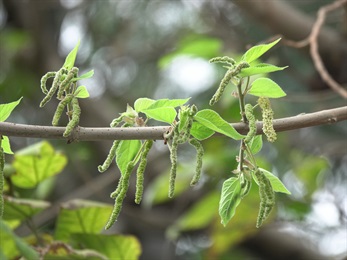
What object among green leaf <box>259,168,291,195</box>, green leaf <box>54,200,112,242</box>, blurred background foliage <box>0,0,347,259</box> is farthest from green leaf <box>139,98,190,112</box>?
blurred background foliage <box>0,0,347,259</box>

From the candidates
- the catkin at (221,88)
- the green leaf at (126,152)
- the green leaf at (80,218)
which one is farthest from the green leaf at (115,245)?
the catkin at (221,88)

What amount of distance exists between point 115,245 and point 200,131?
346 mm

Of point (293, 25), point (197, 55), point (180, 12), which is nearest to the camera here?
point (197, 55)

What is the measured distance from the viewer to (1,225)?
53 cm

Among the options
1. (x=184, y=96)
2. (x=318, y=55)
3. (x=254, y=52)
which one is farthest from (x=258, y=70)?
(x=184, y=96)

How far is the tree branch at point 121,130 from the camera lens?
0.49 meters

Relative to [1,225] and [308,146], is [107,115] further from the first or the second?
[1,225]

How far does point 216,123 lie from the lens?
1.68 ft

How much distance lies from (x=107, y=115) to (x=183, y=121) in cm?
114

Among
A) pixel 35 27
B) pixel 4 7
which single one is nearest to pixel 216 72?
pixel 35 27

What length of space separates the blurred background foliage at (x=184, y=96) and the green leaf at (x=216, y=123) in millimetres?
716

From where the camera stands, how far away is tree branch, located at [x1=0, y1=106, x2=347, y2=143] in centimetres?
49

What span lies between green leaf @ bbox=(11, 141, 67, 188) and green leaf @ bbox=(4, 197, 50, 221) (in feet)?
0.20

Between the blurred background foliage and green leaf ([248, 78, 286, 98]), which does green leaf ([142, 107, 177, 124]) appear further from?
the blurred background foliage
